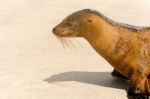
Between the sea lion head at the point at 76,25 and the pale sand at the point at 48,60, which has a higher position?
the sea lion head at the point at 76,25

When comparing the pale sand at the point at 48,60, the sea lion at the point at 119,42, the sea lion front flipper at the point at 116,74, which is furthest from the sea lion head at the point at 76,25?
the sea lion front flipper at the point at 116,74

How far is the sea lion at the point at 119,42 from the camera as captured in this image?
468 cm

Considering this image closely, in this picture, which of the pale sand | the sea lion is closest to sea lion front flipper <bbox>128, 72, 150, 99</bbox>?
the sea lion

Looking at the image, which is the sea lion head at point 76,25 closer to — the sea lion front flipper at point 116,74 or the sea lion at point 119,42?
the sea lion at point 119,42

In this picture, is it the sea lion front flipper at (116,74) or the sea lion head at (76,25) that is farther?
the sea lion front flipper at (116,74)

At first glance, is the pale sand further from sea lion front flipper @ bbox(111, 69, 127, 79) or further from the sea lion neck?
the sea lion neck

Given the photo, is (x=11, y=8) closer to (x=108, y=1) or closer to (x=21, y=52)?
(x=108, y=1)

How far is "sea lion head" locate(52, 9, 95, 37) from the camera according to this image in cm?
471

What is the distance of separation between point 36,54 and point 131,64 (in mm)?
1946

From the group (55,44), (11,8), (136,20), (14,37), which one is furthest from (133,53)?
(11,8)

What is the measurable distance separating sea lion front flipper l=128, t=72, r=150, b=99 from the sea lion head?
2.22 ft

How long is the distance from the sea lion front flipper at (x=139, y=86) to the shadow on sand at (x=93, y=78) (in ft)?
1.00

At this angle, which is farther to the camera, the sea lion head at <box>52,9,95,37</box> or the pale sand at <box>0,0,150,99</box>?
the pale sand at <box>0,0,150,99</box>

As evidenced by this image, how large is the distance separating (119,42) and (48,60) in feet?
4.96
